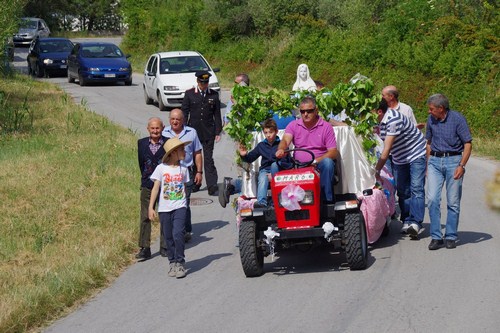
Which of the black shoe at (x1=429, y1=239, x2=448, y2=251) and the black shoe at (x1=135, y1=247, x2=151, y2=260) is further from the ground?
the black shoe at (x1=429, y1=239, x2=448, y2=251)

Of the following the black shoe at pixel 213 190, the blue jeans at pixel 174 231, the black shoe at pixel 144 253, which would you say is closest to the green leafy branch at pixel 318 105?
the blue jeans at pixel 174 231

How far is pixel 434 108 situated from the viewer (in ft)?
35.2

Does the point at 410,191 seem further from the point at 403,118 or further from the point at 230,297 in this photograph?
the point at 230,297

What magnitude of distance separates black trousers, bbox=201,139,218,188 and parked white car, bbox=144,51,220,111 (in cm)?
1134

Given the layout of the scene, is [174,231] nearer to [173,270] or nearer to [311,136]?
[173,270]

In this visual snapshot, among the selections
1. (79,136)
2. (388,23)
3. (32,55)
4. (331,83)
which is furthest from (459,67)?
(32,55)

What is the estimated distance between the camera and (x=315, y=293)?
9234 mm

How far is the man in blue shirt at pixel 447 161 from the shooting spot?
1079cm

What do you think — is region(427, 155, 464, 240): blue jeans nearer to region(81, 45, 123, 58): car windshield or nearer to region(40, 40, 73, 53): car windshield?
region(81, 45, 123, 58): car windshield

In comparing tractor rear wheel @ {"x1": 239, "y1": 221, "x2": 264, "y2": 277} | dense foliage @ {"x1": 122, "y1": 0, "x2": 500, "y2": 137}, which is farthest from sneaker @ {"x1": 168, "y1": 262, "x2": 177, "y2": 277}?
dense foliage @ {"x1": 122, "y1": 0, "x2": 500, "y2": 137}

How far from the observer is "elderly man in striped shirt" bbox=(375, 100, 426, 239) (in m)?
11.3

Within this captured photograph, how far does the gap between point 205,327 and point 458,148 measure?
4214 millimetres

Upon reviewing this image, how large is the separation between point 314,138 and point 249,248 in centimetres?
162

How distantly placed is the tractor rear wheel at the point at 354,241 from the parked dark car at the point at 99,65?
25.7 metres
